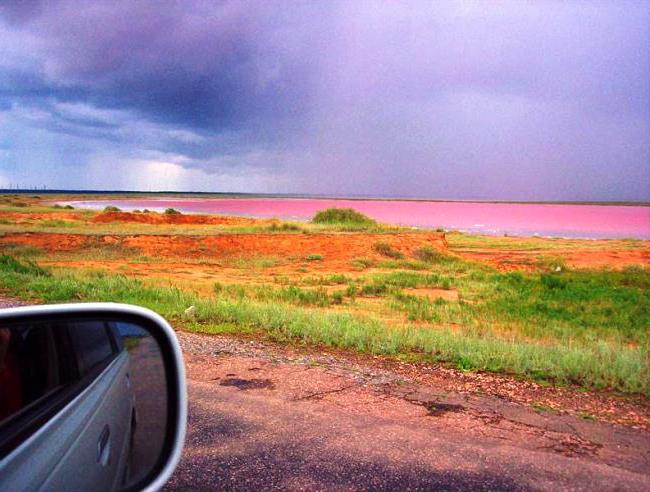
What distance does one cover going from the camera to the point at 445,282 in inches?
789

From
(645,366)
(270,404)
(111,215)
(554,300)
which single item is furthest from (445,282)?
(111,215)

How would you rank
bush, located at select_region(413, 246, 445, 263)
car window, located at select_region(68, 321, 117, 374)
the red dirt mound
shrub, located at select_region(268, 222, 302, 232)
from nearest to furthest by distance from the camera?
car window, located at select_region(68, 321, 117, 374)
bush, located at select_region(413, 246, 445, 263)
shrub, located at select_region(268, 222, 302, 232)
the red dirt mound

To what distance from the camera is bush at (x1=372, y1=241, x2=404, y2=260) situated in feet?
96.2

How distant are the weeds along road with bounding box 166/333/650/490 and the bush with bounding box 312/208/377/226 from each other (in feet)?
123

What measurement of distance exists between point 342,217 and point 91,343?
143 ft

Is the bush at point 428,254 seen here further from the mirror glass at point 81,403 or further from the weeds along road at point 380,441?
the mirror glass at point 81,403

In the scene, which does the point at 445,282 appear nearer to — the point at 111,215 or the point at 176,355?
the point at 176,355

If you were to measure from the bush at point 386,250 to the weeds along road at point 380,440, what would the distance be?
2270cm

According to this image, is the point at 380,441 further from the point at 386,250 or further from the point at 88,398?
the point at 386,250

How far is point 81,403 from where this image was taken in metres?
1.96

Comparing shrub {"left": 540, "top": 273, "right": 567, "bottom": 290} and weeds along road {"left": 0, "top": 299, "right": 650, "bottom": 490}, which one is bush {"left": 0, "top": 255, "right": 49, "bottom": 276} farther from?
shrub {"left": 540, "top": 273, "right": 567, "bottom": 290}

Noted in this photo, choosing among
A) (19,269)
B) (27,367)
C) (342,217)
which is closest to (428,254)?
(342,217)

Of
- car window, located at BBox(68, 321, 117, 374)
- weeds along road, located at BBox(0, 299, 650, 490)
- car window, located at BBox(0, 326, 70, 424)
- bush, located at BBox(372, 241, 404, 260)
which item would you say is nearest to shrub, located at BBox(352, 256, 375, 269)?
bush, located at BBox(372, 241, 404, 260)

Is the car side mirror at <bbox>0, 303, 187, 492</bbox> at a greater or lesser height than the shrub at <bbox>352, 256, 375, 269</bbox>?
greater
